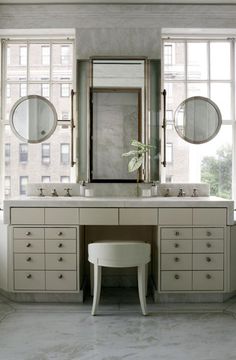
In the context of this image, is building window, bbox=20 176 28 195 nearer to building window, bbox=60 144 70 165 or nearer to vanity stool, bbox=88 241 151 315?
building window, bbox=60 144 70 165

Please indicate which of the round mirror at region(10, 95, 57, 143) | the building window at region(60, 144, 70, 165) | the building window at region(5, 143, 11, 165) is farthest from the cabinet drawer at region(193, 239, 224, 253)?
the building window at region(5, 143, 11, 165)

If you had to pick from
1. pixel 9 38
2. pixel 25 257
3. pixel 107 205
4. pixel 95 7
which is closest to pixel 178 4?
pixel 95 7

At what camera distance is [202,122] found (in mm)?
4266

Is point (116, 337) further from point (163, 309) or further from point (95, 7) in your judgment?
point (95, 7)

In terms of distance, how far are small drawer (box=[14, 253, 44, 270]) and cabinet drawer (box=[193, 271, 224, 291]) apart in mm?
1345

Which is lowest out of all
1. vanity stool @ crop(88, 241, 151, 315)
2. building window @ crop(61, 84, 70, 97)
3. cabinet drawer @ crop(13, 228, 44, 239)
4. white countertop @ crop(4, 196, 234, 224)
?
vanity stool @ crop(88, 241, 151, 315)

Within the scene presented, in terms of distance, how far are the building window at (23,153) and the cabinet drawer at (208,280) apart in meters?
2.16

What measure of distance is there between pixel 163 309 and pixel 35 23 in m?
3.09

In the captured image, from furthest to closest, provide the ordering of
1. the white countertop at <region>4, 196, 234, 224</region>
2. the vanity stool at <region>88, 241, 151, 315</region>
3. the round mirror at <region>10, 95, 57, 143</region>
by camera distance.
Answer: the round mirror at <region>10, 95, 57, 143</region> → the white countertop at <region>4, 196, 234, 224</region> → the vanity stool at <region>88, 241, 151, 315</region>

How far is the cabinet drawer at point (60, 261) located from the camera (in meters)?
3.49

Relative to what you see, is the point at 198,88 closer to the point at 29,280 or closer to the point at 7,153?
the point at 7,153

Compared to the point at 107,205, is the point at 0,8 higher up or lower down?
higher up

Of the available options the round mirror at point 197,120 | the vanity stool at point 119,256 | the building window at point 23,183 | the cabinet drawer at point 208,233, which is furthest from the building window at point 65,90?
the cabinet drawer at point 208,233

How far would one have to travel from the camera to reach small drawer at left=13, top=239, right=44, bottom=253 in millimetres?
3492
